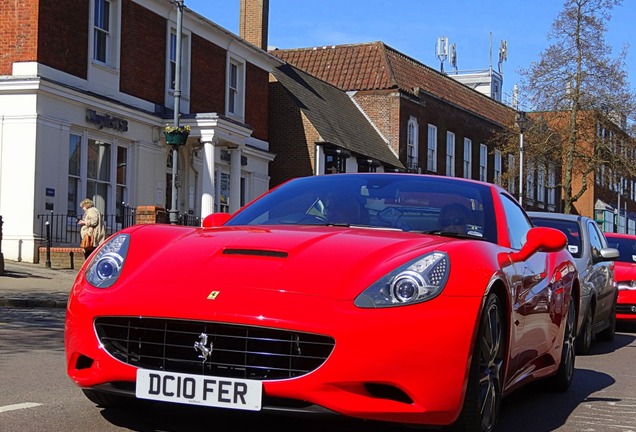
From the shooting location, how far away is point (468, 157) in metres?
50.3

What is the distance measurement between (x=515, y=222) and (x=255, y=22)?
31.6 metres

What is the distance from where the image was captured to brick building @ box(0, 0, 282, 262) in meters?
22.0

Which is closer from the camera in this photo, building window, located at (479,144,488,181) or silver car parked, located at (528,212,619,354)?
silver car parked, located at (528,212,619,354)

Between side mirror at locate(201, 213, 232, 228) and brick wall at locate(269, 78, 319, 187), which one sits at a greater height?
brick wall at locate(269, 78, 319, 187)

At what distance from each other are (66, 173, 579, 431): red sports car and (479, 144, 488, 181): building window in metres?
47.4

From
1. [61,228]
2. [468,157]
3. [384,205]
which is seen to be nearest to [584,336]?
[384,205]

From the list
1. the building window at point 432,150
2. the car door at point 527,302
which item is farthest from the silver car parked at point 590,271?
the building window at point 432,150

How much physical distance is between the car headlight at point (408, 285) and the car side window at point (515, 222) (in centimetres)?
136

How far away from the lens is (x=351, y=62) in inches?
1732

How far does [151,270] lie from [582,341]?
23.2 feet

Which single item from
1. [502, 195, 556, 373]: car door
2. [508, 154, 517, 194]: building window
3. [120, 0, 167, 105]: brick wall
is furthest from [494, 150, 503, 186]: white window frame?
[502, 195, 556, 373]: car door

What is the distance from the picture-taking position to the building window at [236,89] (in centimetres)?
3195

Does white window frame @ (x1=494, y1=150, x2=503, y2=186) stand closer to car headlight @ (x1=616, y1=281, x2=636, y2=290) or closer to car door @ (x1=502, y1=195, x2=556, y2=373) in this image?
car headlight @ (x1=616, y1=281, x2=636, y2=290)

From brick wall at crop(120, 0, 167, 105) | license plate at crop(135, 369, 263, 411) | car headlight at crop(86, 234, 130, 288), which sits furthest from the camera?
brick wall at crop(120, 0, 167, 105)
